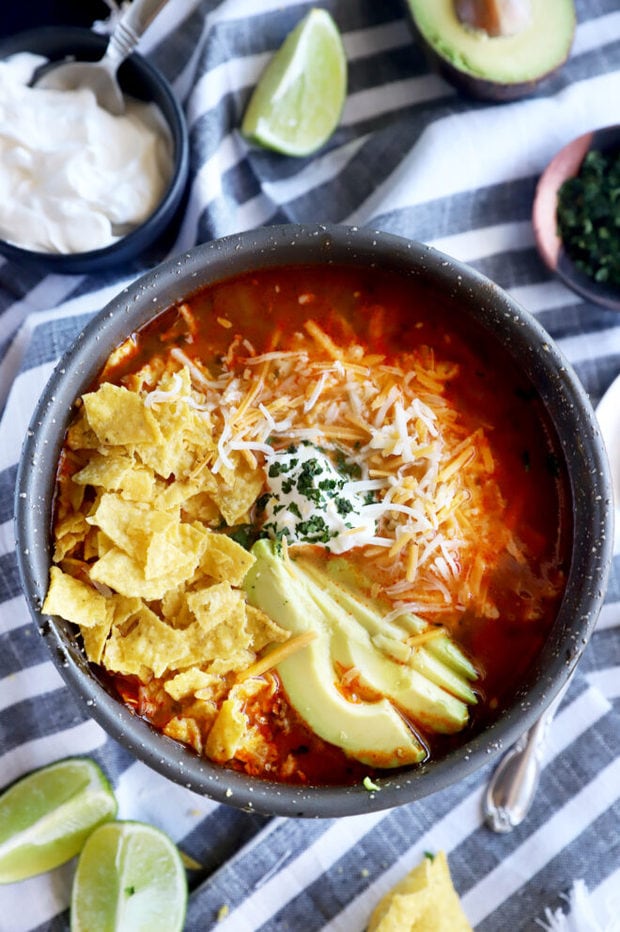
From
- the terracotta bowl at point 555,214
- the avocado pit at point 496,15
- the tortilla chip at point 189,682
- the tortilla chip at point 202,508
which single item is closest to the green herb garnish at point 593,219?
the terracotta bowl at point 555,214

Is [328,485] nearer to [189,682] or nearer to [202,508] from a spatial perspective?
[202,508]

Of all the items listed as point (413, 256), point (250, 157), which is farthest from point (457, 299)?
point (250, 157)

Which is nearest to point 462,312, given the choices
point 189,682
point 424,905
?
point 189,682

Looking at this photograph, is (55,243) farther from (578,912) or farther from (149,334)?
(578,912)

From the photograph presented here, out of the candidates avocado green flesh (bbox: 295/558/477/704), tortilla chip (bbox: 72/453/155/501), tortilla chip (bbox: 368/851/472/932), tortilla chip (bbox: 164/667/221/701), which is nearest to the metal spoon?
tortilla chip (bbox: 72/453/155/501)

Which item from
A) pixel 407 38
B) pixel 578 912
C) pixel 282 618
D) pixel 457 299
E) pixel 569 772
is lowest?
pixel 578 912

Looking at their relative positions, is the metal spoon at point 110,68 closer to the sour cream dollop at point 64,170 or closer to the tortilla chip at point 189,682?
the sour cream dollop at point 64,170

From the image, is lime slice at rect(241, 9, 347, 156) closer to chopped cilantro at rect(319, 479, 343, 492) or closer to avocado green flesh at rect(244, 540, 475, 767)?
chopped cilantro at rect(319, 479, 343, 492)
